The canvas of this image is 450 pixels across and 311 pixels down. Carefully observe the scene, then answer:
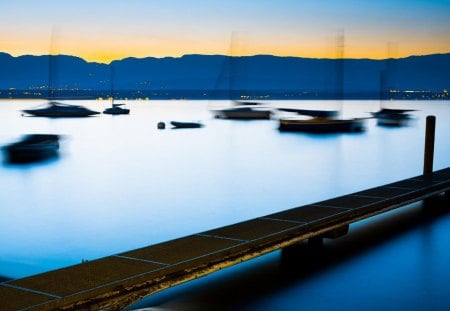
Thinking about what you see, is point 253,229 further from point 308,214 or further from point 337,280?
point 337,280

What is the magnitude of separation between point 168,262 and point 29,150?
24220 millimetres

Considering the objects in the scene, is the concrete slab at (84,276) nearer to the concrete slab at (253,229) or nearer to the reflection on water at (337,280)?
the reflection on water at (337,280)

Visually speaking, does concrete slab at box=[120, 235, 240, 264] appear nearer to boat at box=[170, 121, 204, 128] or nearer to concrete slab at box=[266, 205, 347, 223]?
concrete slab at box=[266, 205, 347, 223]

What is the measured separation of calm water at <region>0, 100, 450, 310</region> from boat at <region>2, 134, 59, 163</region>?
77 centimetres

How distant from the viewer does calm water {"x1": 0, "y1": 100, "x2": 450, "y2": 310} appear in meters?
8.70

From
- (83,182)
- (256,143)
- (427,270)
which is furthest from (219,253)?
(256,143)

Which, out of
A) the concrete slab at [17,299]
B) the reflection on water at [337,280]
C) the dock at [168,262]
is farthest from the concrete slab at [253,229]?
the concrete slab at [17,299]

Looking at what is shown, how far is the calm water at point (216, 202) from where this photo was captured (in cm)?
870

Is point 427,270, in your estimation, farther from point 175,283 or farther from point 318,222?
point 175,283

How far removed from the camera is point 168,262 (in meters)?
6.88

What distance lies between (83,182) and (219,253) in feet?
59.1

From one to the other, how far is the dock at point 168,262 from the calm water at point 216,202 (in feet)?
2.13

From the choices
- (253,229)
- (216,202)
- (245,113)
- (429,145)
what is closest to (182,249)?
(253,229)

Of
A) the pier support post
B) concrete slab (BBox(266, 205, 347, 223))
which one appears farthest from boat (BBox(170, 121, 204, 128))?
concrete slab (BBox(266, 205, 347, 223))
